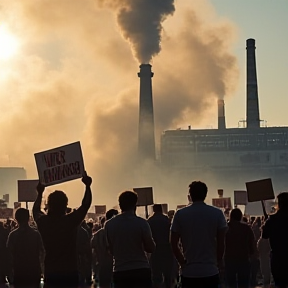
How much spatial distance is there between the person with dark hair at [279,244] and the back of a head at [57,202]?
1.97 meters

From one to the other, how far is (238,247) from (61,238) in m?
3.10

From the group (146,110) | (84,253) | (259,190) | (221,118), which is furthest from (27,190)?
(221,118)

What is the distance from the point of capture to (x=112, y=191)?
92.6 meters

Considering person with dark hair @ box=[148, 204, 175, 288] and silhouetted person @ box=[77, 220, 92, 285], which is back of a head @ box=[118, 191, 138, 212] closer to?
silhouetted person @ box=[77, 220, 92, 285]

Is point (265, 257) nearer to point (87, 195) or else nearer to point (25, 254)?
point (25, 254)

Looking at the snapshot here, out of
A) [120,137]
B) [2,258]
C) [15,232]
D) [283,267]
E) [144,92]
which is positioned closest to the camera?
[283,267]

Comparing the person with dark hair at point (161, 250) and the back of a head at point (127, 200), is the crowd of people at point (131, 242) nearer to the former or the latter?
the back of a head at point (127, 200)

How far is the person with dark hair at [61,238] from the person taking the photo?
679 centimetres

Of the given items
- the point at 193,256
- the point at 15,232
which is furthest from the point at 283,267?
A: the point at 15,232

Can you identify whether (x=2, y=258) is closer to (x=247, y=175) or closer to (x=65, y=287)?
(x=65, y=287)

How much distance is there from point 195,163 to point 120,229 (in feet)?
301

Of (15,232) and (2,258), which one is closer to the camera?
(15,232)

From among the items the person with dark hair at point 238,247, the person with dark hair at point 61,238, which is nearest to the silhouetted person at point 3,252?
the person with dark hair at point 238,247

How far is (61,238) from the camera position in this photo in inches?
269
